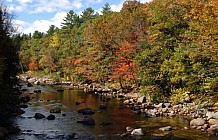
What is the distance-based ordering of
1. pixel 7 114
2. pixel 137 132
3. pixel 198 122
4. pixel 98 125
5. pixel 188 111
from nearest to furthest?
pixel 137 132
pixel 198 122
pixel 98 125
pixel 7 114
pixel 188 111

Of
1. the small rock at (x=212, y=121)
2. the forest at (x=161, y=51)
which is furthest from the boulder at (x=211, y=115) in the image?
the forest at (x=161, y=51)

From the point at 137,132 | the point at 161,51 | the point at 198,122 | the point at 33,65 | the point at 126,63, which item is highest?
the point at 33,65

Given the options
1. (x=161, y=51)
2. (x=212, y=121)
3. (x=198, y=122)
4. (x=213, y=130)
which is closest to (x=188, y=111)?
(x=212, y=121)

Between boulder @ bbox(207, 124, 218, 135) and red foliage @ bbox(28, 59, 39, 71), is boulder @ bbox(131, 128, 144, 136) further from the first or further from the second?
red foliage @ bbox(28, 59, 39, 71)

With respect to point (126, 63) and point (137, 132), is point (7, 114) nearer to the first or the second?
point (137, 132)

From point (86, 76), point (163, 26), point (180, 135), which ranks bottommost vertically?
point (180, 135)

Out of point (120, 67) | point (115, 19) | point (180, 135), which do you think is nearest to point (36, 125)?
point (180, 135)

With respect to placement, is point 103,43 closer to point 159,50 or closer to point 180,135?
point 159,50

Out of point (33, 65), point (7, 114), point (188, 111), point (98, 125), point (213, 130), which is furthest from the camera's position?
point (33, 65)

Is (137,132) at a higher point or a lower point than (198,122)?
lower

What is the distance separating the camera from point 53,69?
7481 centimetres

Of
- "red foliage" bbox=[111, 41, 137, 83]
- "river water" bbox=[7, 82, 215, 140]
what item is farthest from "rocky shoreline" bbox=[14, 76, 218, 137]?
"red foliage" bbox=[111, 41, 137, 83]

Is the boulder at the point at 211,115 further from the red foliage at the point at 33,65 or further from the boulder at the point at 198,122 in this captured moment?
the red foliage at the point at 33,65

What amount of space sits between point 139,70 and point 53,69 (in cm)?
4484
